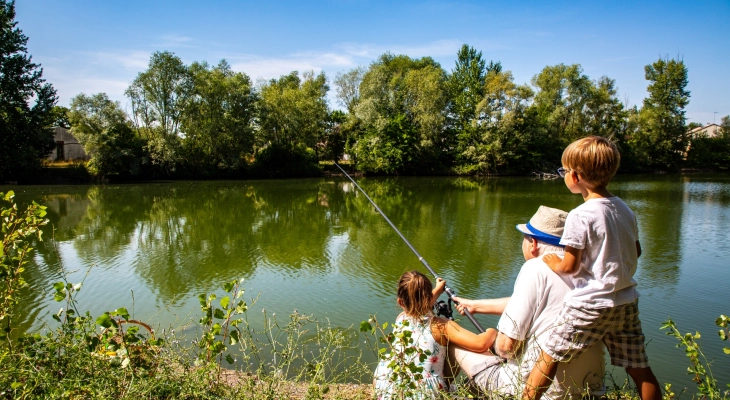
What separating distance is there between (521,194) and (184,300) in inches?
689

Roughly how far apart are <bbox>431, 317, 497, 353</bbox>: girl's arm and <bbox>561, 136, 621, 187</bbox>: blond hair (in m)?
0.88

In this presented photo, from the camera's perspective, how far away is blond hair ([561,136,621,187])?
188 centimetres

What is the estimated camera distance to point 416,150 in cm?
3500

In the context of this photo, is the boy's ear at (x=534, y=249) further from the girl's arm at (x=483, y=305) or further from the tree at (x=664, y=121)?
the tree at (x=664, y=121)

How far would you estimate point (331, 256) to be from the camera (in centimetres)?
866

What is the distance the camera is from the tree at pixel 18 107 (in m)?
23.4

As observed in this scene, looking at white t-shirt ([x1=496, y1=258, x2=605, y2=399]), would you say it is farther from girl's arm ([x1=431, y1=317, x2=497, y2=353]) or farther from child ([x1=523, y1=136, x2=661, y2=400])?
girl's arm ([x1=431, y1=317, x2=497, y2=353])

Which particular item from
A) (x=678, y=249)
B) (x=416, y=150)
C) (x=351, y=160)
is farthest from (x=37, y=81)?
(x=678, y=249)

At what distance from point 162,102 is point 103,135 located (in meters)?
4.47

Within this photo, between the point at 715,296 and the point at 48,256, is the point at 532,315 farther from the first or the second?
the point at 48,256

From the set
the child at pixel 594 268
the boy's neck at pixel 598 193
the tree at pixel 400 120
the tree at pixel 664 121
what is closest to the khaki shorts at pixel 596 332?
the child at pixel 594 268

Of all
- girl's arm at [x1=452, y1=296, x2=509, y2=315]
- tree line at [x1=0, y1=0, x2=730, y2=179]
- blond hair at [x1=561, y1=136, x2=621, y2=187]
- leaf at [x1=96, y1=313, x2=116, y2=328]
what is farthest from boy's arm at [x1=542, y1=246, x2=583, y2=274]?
tree line at [x1=0, y1=0, x2=730, y2=179]

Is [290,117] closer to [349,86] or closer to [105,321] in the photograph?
[349,86]

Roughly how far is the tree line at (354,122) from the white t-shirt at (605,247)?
2830cm
